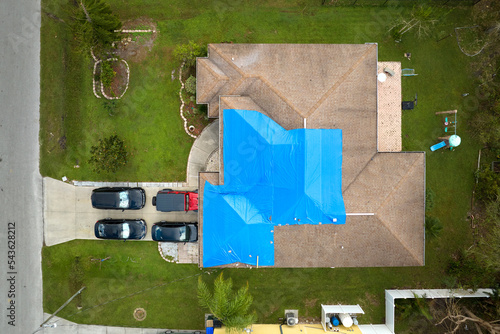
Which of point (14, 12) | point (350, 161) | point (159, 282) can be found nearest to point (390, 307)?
point (350, 161)

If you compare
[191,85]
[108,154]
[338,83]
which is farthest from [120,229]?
[338,83]

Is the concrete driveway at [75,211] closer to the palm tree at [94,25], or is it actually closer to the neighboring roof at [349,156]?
the neighboring roof at [349,156]

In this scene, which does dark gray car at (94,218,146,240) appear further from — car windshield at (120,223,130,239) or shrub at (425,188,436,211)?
shrub at (425,188,436,211)

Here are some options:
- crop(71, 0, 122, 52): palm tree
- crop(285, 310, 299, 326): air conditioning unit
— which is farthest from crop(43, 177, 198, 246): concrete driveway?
crop(285, 310, 299, 326): air conditioning unit

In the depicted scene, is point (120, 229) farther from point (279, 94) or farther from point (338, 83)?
point (338, 83)

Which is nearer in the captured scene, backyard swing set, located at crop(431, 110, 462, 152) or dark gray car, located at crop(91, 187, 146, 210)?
dark gray car, located at crop(91, 187, 146, 210)

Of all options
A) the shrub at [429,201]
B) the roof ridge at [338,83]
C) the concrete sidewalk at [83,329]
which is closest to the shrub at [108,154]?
the concrete sidewalk at [83,329]

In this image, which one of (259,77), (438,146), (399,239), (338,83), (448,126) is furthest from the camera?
Answer: (448,126)
